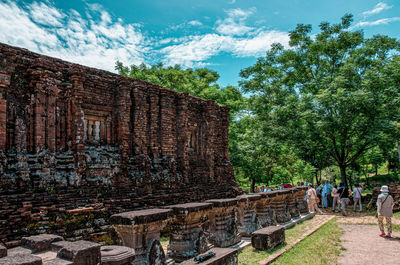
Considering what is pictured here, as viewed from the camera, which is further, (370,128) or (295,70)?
(295,70)

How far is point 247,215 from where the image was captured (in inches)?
298

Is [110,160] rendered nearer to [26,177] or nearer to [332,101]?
[26,177]

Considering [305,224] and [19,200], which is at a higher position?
[19,200]

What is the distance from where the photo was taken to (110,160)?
8672 millimetres

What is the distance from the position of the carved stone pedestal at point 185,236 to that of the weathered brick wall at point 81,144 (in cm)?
266

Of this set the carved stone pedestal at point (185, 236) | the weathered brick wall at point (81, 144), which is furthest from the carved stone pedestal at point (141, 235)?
the weathered brick wall at point (81, 144)

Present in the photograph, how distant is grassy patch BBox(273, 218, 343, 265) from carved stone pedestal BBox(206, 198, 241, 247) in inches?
43.3

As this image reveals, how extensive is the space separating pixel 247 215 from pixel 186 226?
292 cm

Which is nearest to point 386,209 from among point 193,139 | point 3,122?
point 193,139

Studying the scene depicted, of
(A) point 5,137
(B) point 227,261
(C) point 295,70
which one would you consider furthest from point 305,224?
(C) point 295,70

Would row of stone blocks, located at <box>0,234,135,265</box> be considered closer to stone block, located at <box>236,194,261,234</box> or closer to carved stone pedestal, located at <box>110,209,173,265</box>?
carved stone pedestal, located at <box>110,209,173,265</box>

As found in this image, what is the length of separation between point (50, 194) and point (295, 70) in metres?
19.4

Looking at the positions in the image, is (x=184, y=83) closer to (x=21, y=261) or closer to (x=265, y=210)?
(x=265, y=210)

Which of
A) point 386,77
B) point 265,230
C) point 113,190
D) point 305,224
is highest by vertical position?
point 386,77
